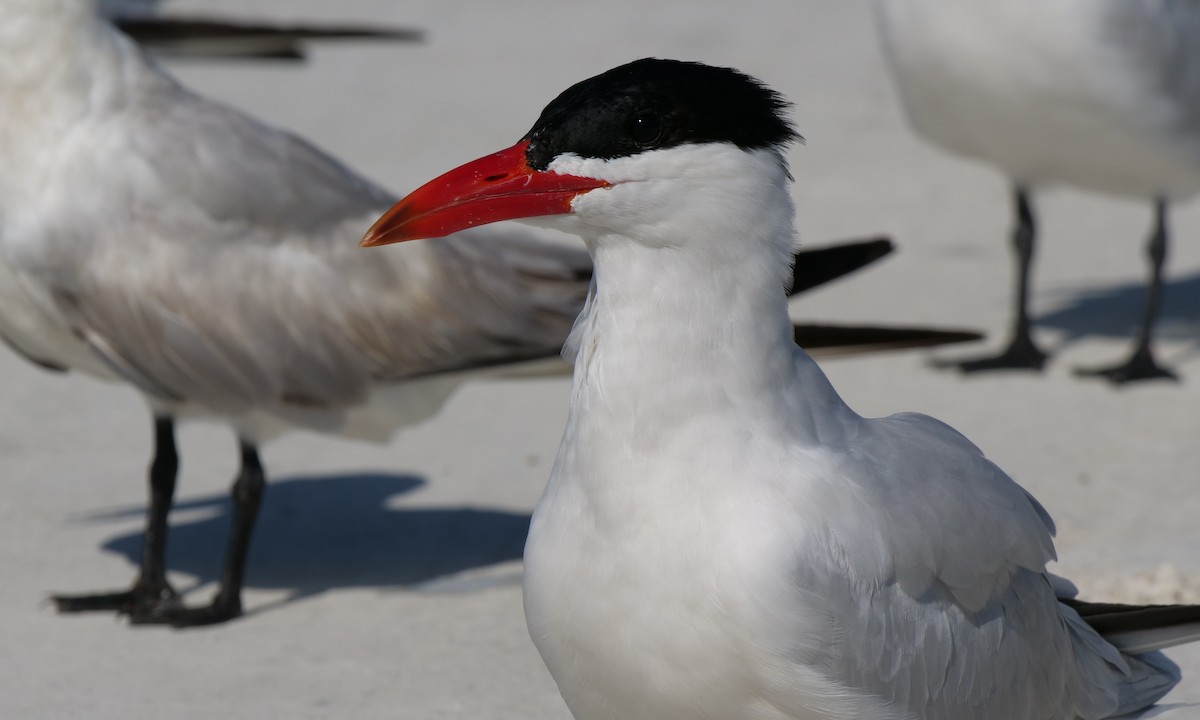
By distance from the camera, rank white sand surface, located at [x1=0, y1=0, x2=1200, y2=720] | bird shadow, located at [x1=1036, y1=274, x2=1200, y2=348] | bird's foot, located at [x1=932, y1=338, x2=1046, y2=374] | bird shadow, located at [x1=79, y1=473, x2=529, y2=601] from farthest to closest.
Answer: bird shadow, located at [x1=1036, y1=274, x2=1200, y2=348] < bird's foot, located at [x1=932, y1=338, x2=1046, y2=374] < bird shadow, located at [x1=79, y1=473, x2=529, y2=601] < white sand surface, located at [x1=0, y1=0, x2=1200, y2=720]

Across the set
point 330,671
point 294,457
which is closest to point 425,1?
point 294,457

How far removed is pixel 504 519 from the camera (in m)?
4.94

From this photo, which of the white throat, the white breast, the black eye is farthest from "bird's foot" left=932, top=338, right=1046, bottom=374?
the black eye

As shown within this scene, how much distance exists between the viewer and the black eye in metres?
2.61

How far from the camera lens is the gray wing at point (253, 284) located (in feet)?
13.9

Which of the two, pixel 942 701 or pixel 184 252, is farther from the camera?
pixel 184 252

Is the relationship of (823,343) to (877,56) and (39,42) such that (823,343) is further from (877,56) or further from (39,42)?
(877,56)

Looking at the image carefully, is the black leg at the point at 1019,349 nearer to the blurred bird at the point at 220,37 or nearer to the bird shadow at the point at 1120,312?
the bird shadow at the point at 1120,312

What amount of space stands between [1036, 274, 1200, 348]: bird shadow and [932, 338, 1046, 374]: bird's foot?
371 millimetres

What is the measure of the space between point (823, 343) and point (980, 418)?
1.54 m

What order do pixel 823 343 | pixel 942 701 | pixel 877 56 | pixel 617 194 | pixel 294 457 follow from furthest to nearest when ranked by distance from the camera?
pixel 877 56
pixel 294 457
pixel 823 343
pixel 942 701
pixel 617 194

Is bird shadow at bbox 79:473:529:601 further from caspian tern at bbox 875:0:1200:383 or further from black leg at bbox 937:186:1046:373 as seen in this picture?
caspian tern at bbox 875:0:1200:383

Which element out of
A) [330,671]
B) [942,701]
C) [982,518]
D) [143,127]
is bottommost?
[330,671]

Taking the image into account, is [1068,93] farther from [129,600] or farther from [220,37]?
[129,600]
